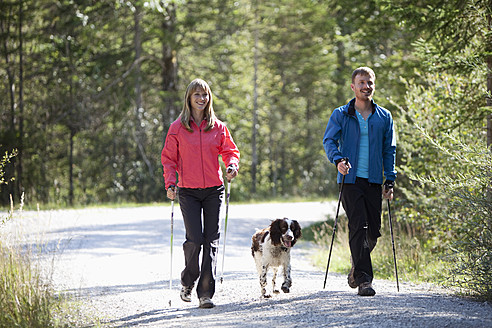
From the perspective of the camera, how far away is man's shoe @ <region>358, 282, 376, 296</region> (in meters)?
7.21

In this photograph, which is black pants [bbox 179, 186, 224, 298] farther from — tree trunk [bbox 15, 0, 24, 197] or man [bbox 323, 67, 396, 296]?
tree trunk [bbox 15, 0, 24, 197]

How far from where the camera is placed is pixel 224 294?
8.16 meters

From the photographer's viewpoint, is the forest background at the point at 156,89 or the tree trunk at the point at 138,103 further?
the tree trunk at the point at 138,103

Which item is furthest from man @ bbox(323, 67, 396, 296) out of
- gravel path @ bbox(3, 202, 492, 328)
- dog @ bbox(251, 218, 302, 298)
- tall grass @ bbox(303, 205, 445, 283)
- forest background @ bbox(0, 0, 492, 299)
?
forest background @ bbox(0, 0, 492, 299)

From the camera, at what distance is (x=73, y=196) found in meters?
22.9

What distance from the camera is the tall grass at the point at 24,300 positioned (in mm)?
6453

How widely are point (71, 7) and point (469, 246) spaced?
1934 cm

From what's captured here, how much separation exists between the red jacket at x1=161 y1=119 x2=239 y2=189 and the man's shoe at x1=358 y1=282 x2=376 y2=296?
1.81 meters

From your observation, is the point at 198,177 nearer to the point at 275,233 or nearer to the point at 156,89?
the point at 275,233

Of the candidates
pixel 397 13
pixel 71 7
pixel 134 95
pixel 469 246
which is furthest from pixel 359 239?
pixel 134 95

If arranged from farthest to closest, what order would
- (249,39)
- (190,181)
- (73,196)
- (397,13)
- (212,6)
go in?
(249,39) < (212,6) < (73,196) < (397,13) < (190,181)

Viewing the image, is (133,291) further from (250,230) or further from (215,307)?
(250,230)

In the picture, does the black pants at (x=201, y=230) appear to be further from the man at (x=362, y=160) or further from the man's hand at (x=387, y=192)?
the man's hand at (x=387, y=192)

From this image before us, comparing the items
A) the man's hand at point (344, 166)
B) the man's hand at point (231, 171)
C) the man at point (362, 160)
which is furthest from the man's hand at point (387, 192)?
the man's hand at point (231, 171)
